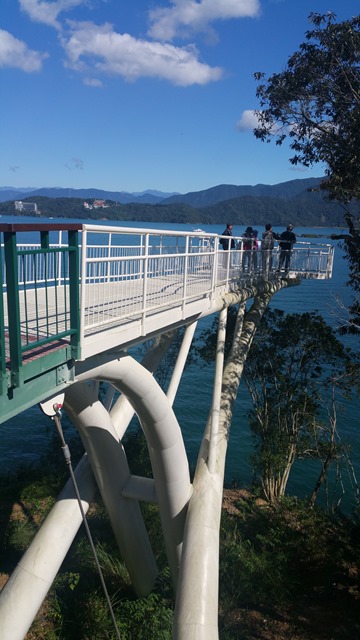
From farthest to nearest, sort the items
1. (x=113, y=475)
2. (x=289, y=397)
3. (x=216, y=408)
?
(x=289, y=397), (x=216, y=408), (x=113, y=475)

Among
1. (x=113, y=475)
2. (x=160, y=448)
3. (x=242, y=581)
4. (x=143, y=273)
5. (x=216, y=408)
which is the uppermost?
(x=143, y=273)

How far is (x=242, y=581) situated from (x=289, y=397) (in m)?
8.52

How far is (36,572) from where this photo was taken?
9102mm

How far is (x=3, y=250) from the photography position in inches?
171

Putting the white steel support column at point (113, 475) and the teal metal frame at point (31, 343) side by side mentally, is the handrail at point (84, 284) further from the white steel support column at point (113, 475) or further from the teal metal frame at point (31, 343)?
the white steel support column at point (113, 475)

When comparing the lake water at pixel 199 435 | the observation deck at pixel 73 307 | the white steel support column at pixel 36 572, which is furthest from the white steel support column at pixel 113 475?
the lake water at pixel 199 435

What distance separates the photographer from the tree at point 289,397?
17906 mm

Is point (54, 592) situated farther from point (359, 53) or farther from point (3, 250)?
point (359, 53)

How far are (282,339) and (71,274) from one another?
50.6 feet

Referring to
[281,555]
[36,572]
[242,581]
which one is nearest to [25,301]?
[36,572]

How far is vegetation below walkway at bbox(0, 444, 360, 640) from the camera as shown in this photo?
1061 cm

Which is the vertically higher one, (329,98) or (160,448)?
(329,98)

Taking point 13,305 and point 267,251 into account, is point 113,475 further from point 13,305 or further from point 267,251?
point 267,251

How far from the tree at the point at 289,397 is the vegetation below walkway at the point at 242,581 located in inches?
81.9
